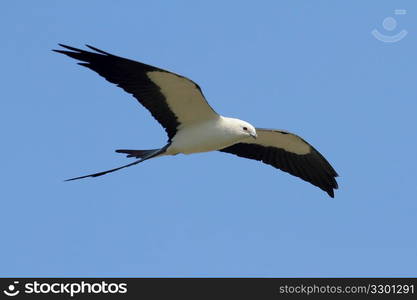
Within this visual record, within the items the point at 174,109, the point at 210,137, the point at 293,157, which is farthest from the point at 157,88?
the point at 293,157

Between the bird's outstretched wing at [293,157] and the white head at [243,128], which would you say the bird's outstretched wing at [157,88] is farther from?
the bird's outstretched wing at [293,157]

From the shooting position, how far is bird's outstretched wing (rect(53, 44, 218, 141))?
632 inches

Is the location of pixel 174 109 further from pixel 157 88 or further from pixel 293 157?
pixel 293 157

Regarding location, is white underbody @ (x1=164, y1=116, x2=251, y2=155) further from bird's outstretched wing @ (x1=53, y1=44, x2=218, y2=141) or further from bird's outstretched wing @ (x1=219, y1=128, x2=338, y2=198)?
bird's outstretched wing @ (x1=219, y1=128, x2=338, y2=198)

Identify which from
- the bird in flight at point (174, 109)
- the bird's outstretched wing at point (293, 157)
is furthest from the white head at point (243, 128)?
the bird's outstretched wing at point (293, 157)

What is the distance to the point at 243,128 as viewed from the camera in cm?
1683

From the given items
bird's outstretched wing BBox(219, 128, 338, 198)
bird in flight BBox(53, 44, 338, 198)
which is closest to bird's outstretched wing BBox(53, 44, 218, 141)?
bird in flight BBox(53, 44, 338, 198)

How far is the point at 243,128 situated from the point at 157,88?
4.71ft

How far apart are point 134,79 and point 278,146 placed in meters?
3.43

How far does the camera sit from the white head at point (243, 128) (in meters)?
16.8

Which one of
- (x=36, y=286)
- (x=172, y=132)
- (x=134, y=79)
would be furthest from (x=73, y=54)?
(x=36, y=286)

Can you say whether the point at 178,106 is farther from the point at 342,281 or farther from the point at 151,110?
the point at 342,281

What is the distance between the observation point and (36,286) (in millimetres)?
15297

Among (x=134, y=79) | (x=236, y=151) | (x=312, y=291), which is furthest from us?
(x=236, y=151)
